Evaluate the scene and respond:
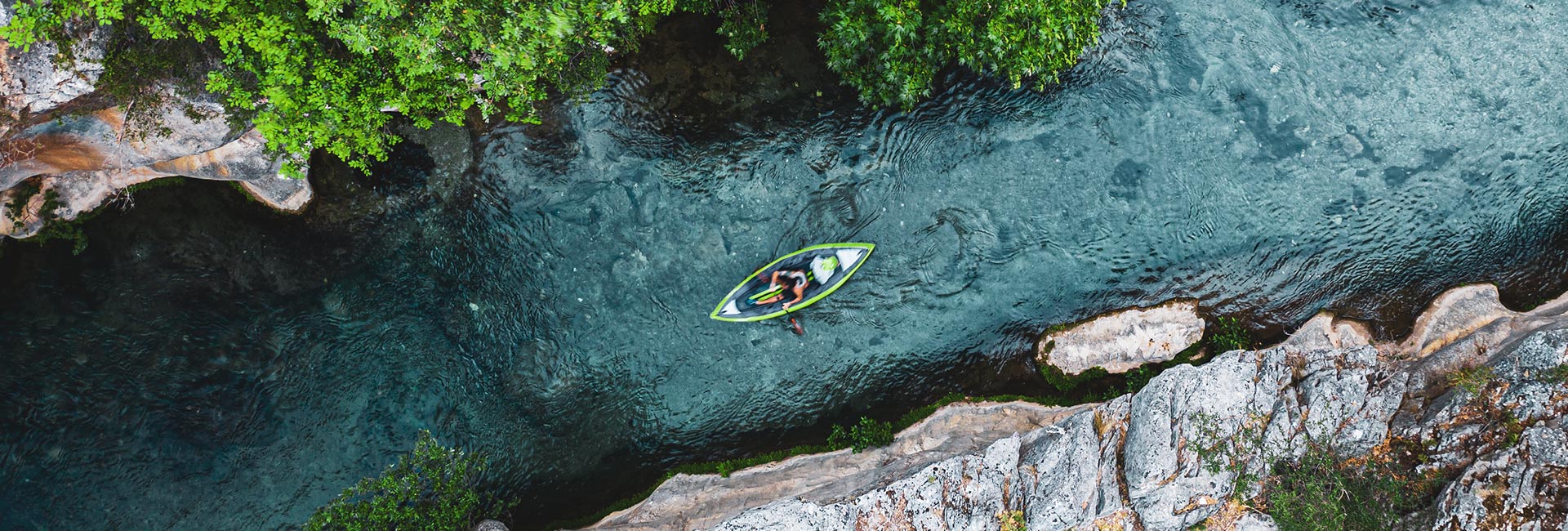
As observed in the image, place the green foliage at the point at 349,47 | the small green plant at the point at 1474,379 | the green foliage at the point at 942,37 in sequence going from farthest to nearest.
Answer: the small green plant at the point at 1474,379
the green foliage at the point at 942,37
the green foliage at the point at 349,47

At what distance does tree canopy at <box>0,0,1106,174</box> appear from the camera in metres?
8.16

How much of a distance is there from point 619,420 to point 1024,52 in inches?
362

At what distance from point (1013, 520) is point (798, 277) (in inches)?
208

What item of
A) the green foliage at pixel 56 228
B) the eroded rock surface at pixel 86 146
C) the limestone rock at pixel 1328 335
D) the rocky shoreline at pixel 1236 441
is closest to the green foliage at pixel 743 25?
the eroded rock surface at pixel 86 146

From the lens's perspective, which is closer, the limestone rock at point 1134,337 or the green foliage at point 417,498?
the green foliage at point 417,498

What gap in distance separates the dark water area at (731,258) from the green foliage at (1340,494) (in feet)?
9.98

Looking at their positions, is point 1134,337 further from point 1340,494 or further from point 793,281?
point 793,281

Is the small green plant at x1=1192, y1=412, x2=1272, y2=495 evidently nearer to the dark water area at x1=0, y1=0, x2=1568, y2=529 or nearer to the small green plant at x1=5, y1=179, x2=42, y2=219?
the dark water area at x1=0, y1=0, x2=1568, y2=529

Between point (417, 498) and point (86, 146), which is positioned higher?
point (86, 146)

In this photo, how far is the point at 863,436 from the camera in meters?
12.7

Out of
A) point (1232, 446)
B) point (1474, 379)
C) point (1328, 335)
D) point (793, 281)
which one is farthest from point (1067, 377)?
point (1474, 379)

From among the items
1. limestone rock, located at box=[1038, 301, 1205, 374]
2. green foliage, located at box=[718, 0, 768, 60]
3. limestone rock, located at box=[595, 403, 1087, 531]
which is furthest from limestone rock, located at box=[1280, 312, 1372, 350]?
green foliage, located at box=[718, 0, 768, 60]

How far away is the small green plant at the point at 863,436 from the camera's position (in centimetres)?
1269

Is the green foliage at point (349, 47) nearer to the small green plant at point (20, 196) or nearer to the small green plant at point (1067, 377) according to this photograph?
the small green plant at point (20, 196)
